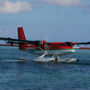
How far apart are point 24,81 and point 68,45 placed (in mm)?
20425

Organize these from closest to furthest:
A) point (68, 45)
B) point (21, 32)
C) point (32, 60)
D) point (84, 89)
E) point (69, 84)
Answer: point (84, 89) → point (69, 84) → point (68, 45) → point (32, 60) → point (21, 32)

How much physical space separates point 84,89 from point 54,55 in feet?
78.9

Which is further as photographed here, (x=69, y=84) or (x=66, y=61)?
(x=66, y=61)

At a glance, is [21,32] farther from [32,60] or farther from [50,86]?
[50,86]

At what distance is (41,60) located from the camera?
139 feet

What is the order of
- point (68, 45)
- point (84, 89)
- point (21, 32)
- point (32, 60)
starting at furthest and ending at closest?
point (21, 32), point (32, 60), point (68, 45), point (84, 89)

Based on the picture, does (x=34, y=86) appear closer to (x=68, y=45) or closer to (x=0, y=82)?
(x=0, y=82)

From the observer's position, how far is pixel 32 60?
43.8 metres

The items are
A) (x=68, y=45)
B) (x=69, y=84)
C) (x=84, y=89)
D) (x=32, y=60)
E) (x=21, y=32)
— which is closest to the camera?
(x=84, y=89)

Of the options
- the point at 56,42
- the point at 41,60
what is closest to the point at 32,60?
the point at 41,60

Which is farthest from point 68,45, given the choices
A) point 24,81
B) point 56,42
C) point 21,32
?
point 24,81

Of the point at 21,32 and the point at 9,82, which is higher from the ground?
the point at 21,32

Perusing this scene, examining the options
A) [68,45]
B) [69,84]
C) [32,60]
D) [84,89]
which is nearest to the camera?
[84,89]

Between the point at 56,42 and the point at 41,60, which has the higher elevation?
the point at 56,42
